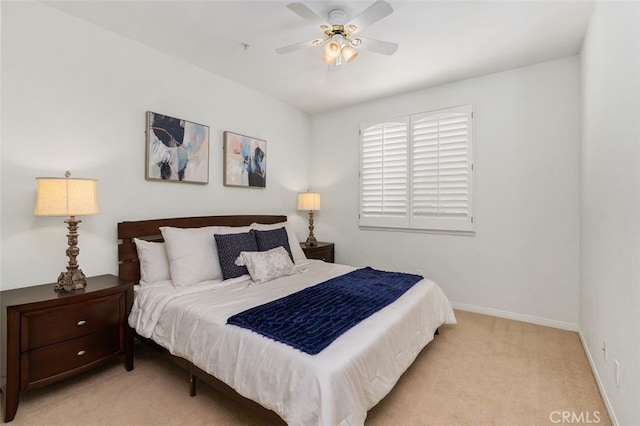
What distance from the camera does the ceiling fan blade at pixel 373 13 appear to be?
182 cm

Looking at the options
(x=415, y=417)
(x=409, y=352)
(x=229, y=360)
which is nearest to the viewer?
(x=229, y=360)

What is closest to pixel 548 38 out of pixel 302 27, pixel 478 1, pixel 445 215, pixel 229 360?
pixel 478 1

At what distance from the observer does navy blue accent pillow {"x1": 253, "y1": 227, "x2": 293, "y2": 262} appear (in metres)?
3.04

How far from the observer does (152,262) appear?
2.58 metres

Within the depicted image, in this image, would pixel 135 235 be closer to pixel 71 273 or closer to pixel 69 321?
pixel 71 273

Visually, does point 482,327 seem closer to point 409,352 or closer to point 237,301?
point 409,352

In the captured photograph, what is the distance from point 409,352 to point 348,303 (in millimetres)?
518

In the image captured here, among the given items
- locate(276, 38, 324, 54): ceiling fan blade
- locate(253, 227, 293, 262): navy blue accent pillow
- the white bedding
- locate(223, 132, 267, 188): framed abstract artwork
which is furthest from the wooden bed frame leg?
locate(276, 38, 324, 54): ceiling fan blade

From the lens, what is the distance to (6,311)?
5.81 ft

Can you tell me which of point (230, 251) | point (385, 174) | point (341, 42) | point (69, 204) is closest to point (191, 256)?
point (230, 251)

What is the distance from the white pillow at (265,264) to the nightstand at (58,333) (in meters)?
0.90

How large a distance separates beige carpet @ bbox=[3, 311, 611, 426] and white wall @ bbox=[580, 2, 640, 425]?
0.86 ft

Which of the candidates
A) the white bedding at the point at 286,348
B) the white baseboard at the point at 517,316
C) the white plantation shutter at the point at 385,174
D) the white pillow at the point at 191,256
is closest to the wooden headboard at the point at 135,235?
the white pillow at the point at 191,256

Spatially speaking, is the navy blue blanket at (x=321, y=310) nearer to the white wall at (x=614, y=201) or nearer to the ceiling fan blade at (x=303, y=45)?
the white wall at (x=614, y=201)
